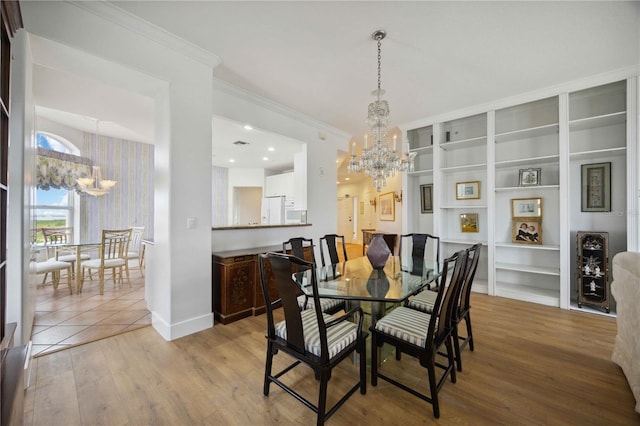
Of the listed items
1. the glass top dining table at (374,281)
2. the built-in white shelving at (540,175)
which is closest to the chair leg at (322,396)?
the glass top dining table at (374,281)

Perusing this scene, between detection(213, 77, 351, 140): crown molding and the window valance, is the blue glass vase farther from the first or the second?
the window valance

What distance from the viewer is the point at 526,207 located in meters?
3.87

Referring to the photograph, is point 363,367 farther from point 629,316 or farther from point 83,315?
point 83,315

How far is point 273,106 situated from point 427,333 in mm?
3473

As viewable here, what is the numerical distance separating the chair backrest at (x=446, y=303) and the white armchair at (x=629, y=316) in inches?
42.6

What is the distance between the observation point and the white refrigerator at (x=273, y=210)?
20.0ft

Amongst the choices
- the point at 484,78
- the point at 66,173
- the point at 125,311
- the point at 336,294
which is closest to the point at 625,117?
the point at 484,78

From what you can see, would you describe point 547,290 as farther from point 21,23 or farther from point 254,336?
point 21,23

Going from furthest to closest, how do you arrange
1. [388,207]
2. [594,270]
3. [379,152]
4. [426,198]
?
1. [388,207]
2. [426,198]
3. [594,270]
4. [379,152]

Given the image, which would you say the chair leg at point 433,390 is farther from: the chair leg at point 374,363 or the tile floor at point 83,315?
the tile floor at point 83,315

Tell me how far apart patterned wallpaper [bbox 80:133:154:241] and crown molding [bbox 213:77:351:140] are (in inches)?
144

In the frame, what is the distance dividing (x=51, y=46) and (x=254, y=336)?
294 centimetres

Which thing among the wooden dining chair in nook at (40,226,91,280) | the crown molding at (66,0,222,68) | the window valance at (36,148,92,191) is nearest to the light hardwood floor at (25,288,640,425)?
the wooden dining chair in nook at (40,226,91,280)

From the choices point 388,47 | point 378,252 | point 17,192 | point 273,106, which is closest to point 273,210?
point 273,106
